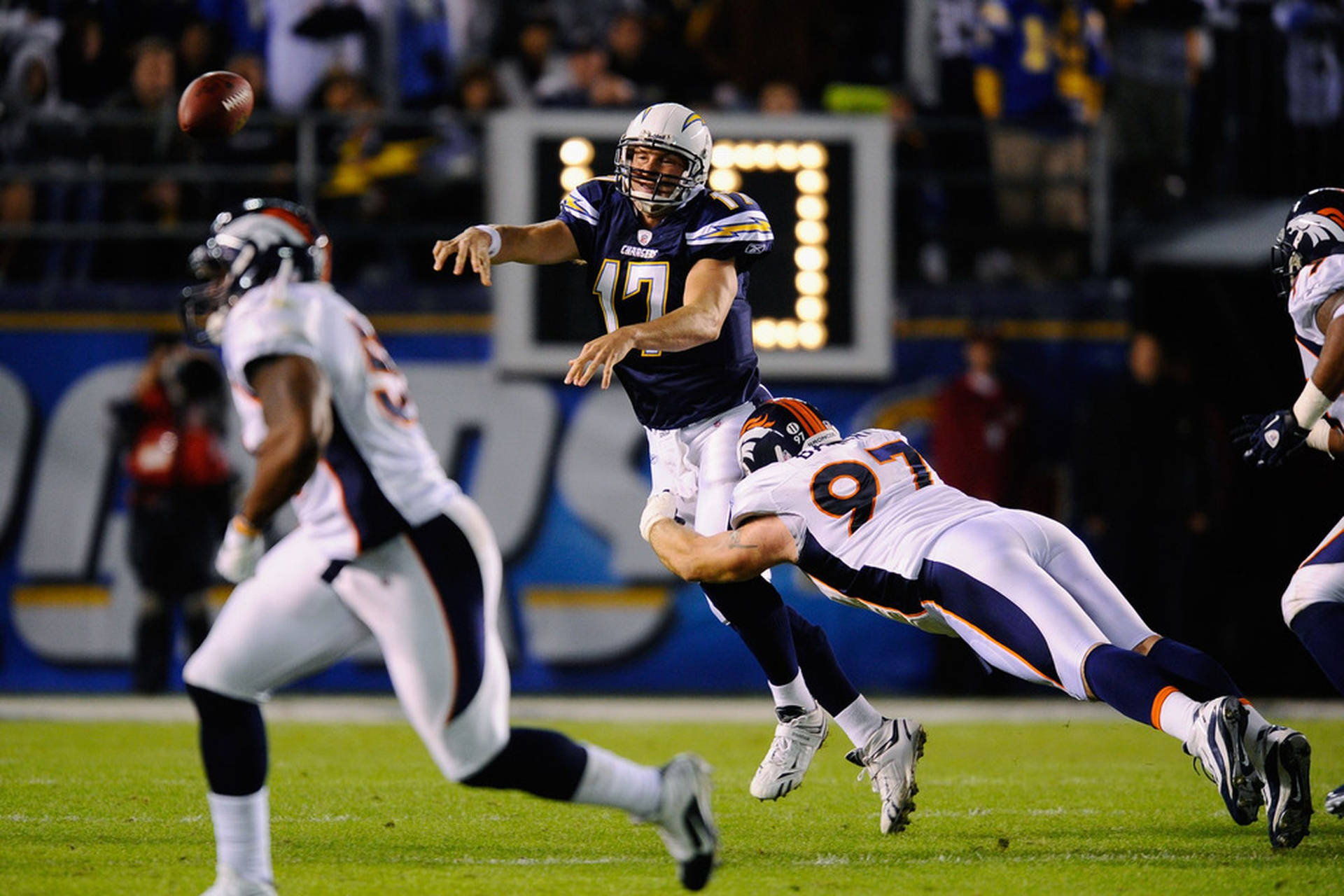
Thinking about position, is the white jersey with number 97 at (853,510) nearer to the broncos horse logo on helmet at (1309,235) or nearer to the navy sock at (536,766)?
the navy sock at (536,766)

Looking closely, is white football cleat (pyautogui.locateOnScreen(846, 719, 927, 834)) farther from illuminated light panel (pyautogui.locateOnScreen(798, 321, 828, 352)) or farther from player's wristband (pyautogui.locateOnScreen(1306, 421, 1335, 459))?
illuminated light panel (pyautogui.locateOnScreen(798, 321, 828, 352))

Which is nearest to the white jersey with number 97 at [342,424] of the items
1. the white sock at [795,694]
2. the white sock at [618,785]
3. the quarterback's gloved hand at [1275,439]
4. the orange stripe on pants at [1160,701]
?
the white sock at [618,785]

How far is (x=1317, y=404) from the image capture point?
16.4 ft

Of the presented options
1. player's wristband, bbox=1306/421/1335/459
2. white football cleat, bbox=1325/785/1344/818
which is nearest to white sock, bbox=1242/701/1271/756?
white football cleat, bbox=1325/785/1344/818

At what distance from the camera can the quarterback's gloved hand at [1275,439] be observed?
511 centimetres

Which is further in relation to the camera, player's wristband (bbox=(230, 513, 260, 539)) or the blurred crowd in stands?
the blurred crowd in stands

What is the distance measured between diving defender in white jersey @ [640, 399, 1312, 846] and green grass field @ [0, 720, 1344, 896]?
0.32 m

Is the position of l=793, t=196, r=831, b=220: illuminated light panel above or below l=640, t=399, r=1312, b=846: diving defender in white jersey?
above

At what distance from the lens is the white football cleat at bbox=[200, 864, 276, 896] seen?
3.77m

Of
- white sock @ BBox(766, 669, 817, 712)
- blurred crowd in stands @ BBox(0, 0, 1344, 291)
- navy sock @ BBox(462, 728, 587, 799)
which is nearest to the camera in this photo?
navy sock @ BBox(462, 728, 587, 799)

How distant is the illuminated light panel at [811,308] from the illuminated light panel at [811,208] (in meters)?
0.40

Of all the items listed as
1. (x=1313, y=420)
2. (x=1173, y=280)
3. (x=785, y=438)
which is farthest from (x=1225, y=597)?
(x=785, y=438)

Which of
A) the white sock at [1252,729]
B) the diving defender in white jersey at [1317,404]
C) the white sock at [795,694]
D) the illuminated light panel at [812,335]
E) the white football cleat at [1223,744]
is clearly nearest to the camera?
the white football cleat at [1223,744]

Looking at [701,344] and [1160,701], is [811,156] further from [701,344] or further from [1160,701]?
[1160,701]
